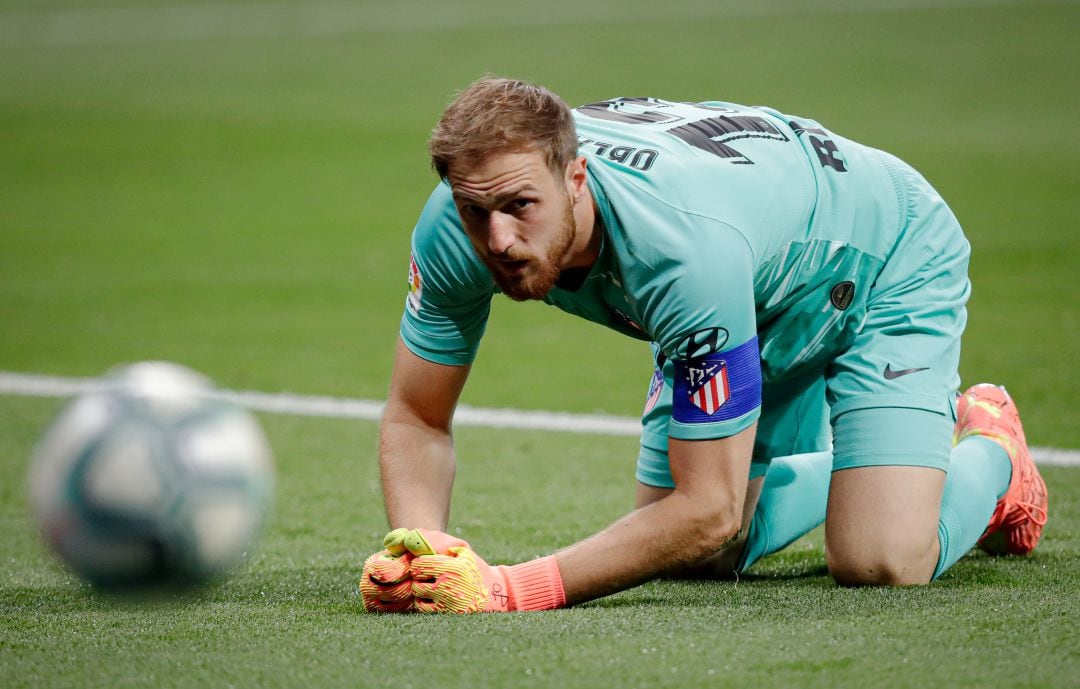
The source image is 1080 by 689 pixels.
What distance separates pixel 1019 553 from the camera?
4.59m

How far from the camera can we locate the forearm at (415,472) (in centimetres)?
408

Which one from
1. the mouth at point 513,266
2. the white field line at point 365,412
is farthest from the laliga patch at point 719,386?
the white field line at point 365,412

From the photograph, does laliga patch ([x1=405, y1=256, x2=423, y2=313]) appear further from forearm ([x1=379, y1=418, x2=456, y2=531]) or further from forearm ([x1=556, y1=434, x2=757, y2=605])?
forearm ([x1=556, y1=434, x2=757, y2=605])

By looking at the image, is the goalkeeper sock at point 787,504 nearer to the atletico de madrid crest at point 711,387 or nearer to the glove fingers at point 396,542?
the atletico de madrid crest at point 711,387

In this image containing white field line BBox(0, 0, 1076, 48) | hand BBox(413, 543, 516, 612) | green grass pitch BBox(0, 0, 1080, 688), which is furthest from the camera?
white field line BBox(0, 0, 1076, 48)

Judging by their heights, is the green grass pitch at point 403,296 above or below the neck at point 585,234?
below

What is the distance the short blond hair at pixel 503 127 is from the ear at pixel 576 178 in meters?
0.02

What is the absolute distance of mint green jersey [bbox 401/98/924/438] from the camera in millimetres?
3500

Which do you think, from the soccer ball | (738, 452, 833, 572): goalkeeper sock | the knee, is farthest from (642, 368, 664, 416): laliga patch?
the soccer ball

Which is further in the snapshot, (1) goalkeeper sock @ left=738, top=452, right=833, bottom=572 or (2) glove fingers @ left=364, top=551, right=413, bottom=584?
(1) goalkeeper sock @ left=738, top=452, right=833, bottom=572

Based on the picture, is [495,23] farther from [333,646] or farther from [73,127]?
[333,646]

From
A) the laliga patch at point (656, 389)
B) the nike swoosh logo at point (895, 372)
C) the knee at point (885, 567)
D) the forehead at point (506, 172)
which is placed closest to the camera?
the forehead at point (506, 172)

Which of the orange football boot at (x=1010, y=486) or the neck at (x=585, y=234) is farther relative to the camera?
the orange football boot at (x=1010, y=486)

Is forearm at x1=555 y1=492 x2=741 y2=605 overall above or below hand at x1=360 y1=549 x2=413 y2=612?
above
